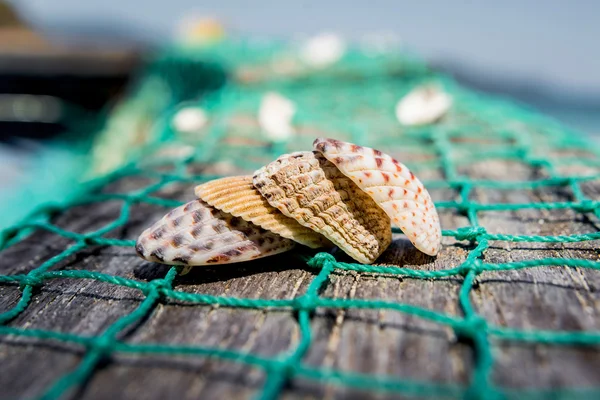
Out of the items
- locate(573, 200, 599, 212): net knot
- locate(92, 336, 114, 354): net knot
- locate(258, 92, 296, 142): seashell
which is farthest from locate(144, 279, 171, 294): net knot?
locate(258, 92, 296, 142): seashell

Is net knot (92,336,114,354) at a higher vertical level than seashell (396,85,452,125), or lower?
higher

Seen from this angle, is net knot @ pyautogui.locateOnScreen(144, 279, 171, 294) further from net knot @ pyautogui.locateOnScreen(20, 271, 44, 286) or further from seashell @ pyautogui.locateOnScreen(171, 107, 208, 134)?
seashell @ pyautogui.locateOnScreen(171, 107, 208, 134)

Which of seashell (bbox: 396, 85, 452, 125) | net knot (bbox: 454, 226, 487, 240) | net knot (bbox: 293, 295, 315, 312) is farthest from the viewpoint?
seashell (bbox: 396, 85, 452, 125)

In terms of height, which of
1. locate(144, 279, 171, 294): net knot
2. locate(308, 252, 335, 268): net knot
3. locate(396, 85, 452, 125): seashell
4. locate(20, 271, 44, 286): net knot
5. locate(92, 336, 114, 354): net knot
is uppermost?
locate(20, 271, 44, 286): net knot

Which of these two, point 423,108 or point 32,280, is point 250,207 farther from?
point 423,108

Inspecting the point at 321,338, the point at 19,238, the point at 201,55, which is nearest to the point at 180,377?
the point at 321,338

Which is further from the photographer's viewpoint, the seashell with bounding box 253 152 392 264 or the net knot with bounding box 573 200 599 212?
the net knot with bounding box 573 200 599 212

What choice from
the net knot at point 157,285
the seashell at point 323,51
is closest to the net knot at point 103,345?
the net knot at point 157,285
